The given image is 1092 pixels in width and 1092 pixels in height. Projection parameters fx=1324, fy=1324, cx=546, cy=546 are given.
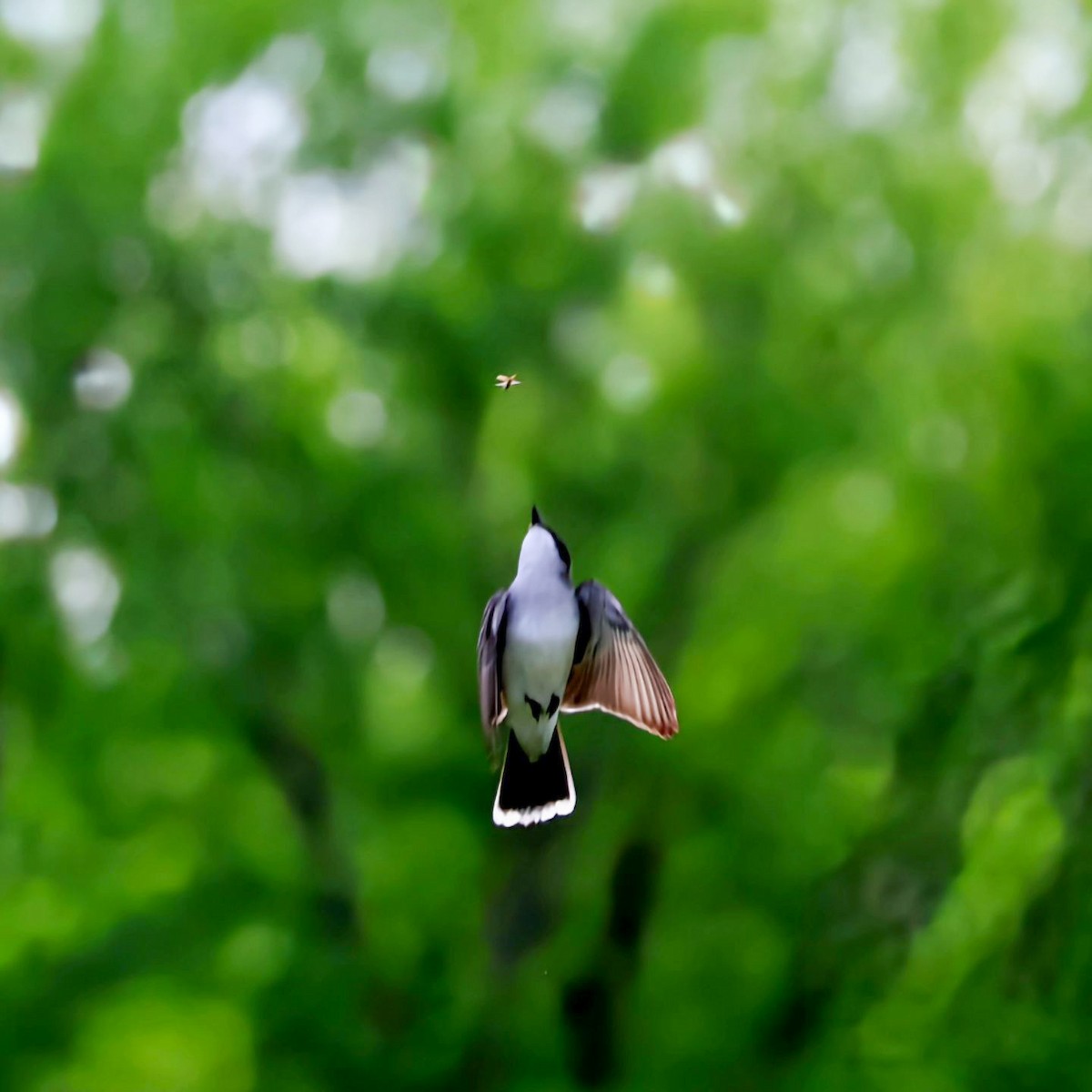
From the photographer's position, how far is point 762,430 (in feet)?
8.91

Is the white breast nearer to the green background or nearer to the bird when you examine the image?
the bird

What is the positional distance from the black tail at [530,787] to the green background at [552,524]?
37.5 inches

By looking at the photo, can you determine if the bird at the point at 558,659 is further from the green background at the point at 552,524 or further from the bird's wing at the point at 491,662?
the green background at the point at 552,524

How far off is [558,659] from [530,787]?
Result: 22 centimetres

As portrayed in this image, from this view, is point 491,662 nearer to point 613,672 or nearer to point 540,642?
point 540,642

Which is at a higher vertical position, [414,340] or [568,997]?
Result: [414,340]

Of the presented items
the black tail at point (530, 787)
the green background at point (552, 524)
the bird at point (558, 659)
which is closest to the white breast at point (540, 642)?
the bird at point (558, 659)

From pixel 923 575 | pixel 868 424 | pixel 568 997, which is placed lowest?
pixel 568 997

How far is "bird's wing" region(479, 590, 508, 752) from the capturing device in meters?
1.35

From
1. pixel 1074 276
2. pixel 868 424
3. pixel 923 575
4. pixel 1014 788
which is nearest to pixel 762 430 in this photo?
pixel 868 424

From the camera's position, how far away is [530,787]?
5.77 feet

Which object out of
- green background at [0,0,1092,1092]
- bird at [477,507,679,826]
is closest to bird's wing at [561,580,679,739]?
bird at [477,507,679,826]

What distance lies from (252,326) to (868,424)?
50.4 inches

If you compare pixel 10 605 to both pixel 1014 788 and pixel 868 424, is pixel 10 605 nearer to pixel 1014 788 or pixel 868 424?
pixel 868 424
